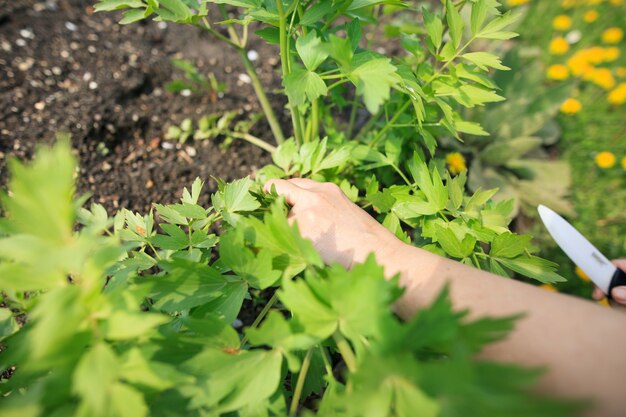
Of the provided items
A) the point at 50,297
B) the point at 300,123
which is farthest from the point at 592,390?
the point at 300,123

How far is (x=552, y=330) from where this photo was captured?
55 centimetres

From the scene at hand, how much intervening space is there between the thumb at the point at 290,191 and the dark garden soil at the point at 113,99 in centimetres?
56

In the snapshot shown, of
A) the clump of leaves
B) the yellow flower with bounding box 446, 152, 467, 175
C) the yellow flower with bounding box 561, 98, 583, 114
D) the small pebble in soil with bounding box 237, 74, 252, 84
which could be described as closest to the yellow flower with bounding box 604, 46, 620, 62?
the yellow flower with bounding box 561, 98, 583, 114

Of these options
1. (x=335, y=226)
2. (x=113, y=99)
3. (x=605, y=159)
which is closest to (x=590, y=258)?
(x=335, y=226)

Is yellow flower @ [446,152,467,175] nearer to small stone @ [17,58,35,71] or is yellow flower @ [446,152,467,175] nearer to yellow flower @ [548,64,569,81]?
yellow flower @ [548,64,569,81]

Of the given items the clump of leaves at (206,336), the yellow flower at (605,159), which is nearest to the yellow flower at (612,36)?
the yellow flower at (605,159)

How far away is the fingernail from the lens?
0.87 meters

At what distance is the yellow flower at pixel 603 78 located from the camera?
2.03 meters

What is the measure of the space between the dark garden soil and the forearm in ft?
3.10

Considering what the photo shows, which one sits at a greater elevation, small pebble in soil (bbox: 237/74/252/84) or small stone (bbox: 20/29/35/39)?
small stone (bbox: 20/29/35/39)

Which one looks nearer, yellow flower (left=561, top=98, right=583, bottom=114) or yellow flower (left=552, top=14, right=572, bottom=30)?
yellow flower (left=561, top=98, right=583, bottom=114)

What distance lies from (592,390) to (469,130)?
608mm

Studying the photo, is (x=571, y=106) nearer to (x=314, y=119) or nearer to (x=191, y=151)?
(x=314, y=119)

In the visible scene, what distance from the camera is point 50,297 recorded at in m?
0.42
